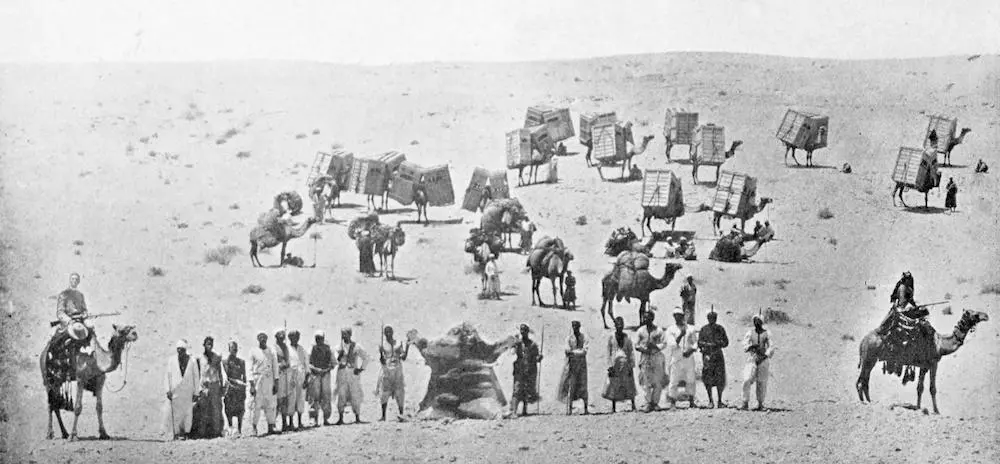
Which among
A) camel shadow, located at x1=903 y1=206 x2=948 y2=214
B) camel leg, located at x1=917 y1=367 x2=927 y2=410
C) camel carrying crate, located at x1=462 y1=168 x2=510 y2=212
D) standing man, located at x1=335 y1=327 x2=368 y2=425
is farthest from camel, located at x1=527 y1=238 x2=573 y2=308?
camel shadow, located at x1=903 y1=206 x2=948 y2=214

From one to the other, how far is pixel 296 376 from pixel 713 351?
641 cm

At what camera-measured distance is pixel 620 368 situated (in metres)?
20.9

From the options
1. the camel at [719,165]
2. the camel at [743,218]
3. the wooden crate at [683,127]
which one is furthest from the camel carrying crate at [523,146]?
the camel at [743,218]

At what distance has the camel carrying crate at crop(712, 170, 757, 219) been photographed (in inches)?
1214

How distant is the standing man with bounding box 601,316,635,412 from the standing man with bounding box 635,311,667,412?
0.71 feet

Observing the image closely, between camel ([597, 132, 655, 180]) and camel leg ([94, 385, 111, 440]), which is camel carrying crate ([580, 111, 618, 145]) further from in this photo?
camel leg ([94, 385, 111, 440])

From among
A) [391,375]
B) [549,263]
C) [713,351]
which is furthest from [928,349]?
[391,375]

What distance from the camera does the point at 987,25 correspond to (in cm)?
2962

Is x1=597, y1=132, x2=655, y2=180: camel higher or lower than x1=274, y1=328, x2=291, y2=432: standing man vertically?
higher

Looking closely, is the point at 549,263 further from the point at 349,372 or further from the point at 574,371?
the point at 349,372

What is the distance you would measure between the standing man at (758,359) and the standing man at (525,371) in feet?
10.6

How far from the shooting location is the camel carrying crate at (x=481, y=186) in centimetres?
3191

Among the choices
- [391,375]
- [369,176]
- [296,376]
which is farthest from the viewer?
[369,176]

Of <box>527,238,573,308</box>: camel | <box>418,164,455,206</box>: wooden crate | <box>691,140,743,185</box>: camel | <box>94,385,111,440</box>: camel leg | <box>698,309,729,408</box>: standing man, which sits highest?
<box>691,140,743,185</box>: camel
